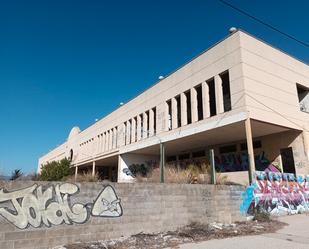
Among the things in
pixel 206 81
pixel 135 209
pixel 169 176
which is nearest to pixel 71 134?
pixel 206 81

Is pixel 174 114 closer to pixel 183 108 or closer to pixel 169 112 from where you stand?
pixel 183 108

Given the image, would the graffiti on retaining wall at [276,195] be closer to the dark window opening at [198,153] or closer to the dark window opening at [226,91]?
the dark window opening at [226,91]

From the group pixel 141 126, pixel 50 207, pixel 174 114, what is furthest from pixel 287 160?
pixel 50 207

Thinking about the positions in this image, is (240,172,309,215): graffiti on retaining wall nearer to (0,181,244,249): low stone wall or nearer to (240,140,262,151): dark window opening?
(0,181,244,249): low stone wall

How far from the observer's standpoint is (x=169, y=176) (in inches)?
453

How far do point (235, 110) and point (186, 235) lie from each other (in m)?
8.61

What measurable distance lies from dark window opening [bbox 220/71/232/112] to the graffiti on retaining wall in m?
4.78

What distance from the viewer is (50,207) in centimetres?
652

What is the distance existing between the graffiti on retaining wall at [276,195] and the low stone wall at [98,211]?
1.85 m

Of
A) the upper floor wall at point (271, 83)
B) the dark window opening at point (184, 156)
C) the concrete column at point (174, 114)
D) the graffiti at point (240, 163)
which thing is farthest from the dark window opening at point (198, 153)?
the upper floor wall at point (271, 83)

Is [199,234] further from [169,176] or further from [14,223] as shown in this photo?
[14,223]

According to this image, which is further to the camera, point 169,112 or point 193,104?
point 169,112

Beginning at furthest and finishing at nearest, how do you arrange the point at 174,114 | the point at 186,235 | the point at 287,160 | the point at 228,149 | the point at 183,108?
the point at 228,149
the point at 174,114
the point at 183,108
the point at 287,160
the point at 186,235

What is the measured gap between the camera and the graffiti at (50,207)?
5988mm
